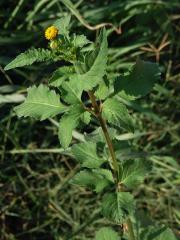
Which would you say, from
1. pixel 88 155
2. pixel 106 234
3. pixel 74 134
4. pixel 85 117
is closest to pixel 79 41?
pixel 85 117

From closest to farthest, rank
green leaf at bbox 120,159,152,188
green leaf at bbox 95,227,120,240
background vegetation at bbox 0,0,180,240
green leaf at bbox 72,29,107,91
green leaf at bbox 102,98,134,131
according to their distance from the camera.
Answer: green leaf at bbox 72,29,107,91 < green leaf at bbox 102,98,134,131 < green leaf at bbox 120,159,152,188 < green leaf at bbox 95,227,120,240 < background vegetation at bbox 0,0,180,240

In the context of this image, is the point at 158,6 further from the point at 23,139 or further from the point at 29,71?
the point at 23,139

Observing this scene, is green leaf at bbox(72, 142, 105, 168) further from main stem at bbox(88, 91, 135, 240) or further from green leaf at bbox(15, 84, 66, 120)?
green leaf at bbox(15, 84, 66, 120)

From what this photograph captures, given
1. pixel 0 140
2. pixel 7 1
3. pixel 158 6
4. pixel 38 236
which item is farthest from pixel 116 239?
pixel 7 1

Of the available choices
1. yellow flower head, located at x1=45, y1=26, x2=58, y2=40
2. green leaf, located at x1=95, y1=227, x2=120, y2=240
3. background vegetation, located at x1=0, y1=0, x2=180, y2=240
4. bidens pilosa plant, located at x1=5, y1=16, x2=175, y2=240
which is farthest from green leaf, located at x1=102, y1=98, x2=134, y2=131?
background vegetation, located at x1=0, y1=0, x2=180, y2=240

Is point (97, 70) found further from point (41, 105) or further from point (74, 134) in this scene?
point (74, 134)

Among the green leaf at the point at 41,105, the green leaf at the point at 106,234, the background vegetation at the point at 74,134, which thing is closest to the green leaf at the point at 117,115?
the green leaf at the point at 41,105
